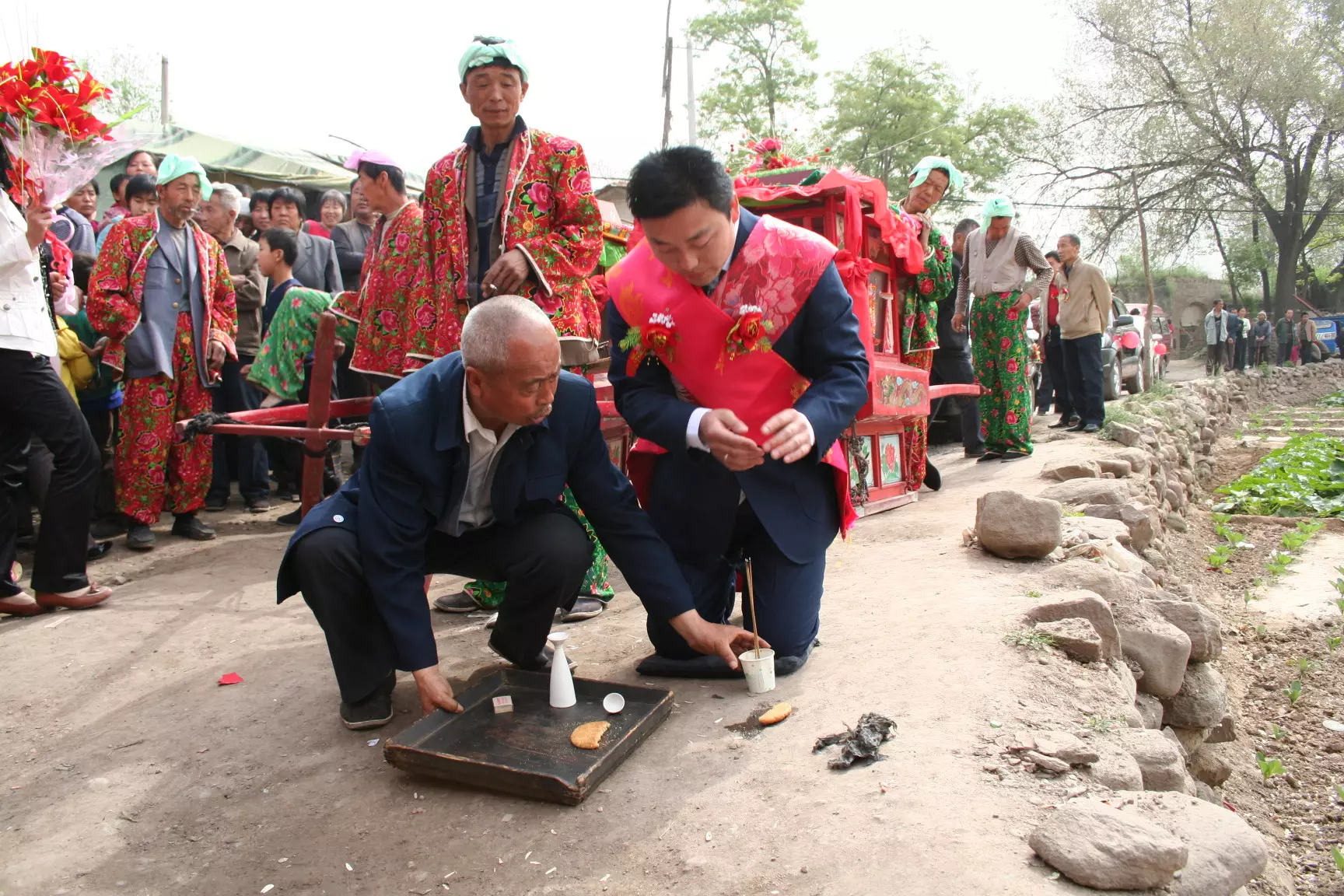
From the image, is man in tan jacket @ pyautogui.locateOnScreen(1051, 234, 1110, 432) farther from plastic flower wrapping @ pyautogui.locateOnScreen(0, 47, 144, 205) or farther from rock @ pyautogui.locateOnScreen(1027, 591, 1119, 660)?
plastic flower wrapping @ pyautogui.locateOnScreen(0, 47, 144, 205)

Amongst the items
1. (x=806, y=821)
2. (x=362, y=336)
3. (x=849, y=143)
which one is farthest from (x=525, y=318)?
(x=849, y=143)

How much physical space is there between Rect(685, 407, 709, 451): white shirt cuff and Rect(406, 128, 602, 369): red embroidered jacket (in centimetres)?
91

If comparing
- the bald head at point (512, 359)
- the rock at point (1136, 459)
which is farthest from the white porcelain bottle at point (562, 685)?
the rock at point (1136, 459)

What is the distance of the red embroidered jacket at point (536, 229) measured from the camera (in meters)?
3.49

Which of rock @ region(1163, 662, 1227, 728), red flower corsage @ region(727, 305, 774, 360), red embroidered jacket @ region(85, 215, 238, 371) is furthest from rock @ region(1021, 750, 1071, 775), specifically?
red embroidered jacket @ region(85, 215, 238, 371)

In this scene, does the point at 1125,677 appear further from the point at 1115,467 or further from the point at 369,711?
the point at 1115,467

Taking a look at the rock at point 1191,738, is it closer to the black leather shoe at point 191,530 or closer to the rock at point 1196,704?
the rock at point 1196,704

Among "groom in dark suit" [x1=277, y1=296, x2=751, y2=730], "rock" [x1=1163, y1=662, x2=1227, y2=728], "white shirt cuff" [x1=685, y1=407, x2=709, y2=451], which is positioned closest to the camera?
"groom in dark suit" [x1=277, y1=296, x2=751, y2=730]

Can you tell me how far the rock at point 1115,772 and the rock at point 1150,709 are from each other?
1141 millimetres

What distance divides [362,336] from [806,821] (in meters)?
2.77

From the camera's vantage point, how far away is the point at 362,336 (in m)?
3.99

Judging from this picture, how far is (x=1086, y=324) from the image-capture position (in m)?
8.24

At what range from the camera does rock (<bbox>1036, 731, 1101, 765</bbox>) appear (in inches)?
86.1

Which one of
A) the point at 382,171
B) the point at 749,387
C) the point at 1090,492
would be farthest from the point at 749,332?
the point at 1090,492
